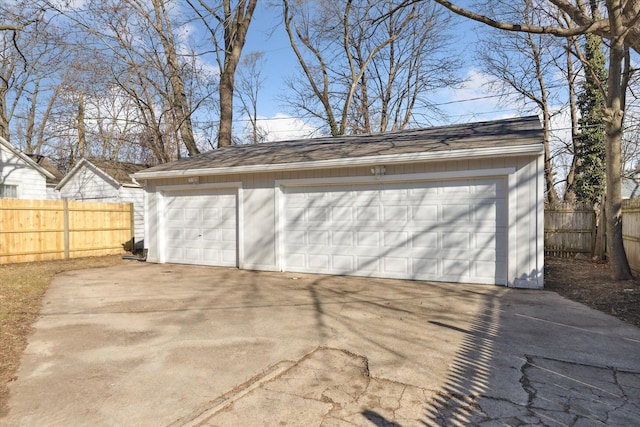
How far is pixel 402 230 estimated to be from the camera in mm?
7953

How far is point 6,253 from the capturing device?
10281 mm

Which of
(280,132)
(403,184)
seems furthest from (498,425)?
(280,132)

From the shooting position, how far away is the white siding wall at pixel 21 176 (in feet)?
48.2

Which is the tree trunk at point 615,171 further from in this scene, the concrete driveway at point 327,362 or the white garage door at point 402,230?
the white garage door at point 402,230

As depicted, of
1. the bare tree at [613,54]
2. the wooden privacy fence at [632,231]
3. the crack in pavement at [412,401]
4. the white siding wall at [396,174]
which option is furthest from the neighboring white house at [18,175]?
the wooden privacy fence at [632,231]

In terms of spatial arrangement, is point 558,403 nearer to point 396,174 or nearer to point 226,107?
point 396,174

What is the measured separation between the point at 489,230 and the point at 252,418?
5986 millimetres

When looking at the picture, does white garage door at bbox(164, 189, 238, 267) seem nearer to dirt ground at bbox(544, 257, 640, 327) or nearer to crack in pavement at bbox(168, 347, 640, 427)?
crack in pavement at bbox(168, 347, 640, 427)

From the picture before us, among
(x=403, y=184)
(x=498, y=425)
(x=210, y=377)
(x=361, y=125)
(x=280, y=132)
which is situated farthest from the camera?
(x=280, y=132)

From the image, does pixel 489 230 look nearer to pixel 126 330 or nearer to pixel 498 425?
pixel 498 425

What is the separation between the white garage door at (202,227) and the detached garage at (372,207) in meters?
0.03

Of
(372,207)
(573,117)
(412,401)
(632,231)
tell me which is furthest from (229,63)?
(412,401)

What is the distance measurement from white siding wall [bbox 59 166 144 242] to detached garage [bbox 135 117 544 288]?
243 inches

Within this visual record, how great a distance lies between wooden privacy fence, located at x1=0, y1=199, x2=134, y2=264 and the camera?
1036 centimetres
